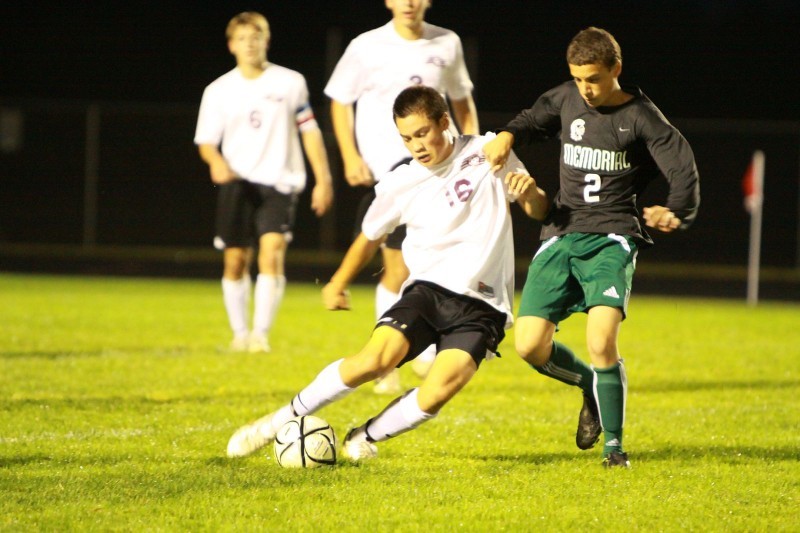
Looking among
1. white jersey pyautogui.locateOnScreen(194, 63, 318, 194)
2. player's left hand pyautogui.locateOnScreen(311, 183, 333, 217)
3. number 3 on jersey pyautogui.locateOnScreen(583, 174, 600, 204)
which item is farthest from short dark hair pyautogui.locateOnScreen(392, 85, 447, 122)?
white jersey pyautogui.locateOnScreen(194, 63, 318, 194)

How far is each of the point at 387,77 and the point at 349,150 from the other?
47cm

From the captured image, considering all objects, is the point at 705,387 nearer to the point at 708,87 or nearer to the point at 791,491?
the point at 791,491

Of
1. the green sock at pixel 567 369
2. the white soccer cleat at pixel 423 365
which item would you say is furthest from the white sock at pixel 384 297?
the green sock at pixel 567 369

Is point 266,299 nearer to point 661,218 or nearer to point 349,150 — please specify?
point 349,150

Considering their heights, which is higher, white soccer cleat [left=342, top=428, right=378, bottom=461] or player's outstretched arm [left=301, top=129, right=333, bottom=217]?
player's outstretched arm [left=301, top=129, right=333, bottom=217]

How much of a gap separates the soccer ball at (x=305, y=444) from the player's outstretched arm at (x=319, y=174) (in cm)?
346

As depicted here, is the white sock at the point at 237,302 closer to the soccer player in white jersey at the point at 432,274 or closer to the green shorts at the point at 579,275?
the soccer player in white jersey at the point at 432,274

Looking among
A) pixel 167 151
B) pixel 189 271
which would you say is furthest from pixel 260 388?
pixel 167 151

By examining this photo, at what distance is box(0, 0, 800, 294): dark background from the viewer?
68.6 feet

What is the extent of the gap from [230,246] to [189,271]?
9.78 metres

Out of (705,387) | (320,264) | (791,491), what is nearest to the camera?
(791,491)

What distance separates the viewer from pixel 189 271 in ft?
60.6

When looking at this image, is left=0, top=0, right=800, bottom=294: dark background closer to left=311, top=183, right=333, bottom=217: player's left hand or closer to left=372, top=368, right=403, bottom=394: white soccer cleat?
left=311, top=183, right=333, bottom=217: player's left hand

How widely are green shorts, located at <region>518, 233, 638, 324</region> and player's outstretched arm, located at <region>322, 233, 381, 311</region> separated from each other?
707mm
